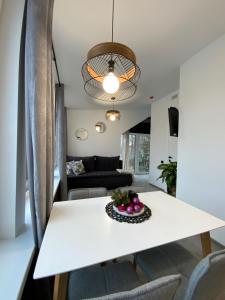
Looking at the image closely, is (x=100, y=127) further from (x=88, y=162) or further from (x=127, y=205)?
(x=127, y=205)

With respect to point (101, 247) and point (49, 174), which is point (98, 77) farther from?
point (101, 247)

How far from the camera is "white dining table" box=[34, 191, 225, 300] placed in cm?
84

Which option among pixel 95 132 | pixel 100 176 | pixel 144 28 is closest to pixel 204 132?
pixel 144 28

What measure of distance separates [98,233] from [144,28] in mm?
2247

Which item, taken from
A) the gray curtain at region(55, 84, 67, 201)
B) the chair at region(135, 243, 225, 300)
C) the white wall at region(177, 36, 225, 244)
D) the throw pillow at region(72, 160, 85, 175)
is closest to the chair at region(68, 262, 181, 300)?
the chair at region(135, 243, 225, 300)

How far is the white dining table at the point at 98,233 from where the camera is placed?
84cm

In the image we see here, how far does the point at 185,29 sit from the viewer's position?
6.46 feet

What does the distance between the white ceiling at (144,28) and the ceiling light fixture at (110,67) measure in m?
0.80

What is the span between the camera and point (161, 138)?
15.8ft

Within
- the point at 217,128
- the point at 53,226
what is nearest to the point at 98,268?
the point at 53,226

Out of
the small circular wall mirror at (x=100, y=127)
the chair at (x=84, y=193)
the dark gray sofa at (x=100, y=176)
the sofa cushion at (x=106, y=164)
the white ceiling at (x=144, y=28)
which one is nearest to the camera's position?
the white ceiling at (x=144, y=28)

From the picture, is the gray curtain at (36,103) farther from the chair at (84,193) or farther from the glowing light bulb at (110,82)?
the chair at (84,193)

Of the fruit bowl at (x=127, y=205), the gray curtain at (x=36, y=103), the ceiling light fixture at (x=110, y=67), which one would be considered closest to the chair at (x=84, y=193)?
the fruit bowl at (x=127, y=205)

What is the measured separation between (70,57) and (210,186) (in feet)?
9.29
